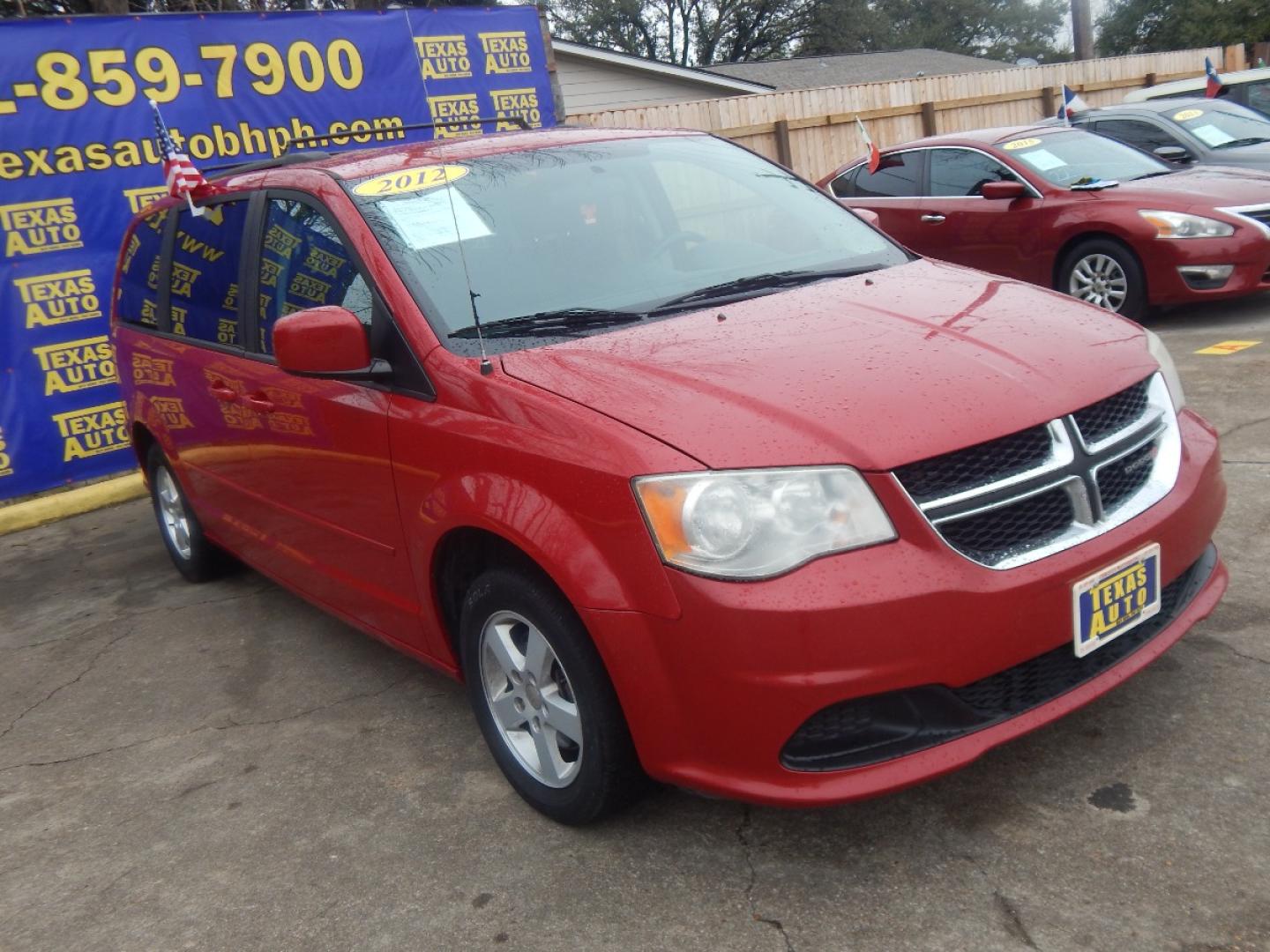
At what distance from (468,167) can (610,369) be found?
→ 118cm

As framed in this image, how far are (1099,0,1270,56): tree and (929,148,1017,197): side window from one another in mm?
29473

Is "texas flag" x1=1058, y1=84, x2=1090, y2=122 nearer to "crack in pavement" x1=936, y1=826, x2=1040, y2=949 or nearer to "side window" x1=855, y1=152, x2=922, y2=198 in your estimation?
"side window" x1=855, y1=152, x2=922, y2=198

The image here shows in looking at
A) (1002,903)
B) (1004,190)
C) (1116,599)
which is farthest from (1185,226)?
(1002,903)

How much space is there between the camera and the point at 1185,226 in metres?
7.54

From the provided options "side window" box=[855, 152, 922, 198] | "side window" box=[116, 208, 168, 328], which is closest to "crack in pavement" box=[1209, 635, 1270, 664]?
"side window" box=[116, 208, 168, 328]

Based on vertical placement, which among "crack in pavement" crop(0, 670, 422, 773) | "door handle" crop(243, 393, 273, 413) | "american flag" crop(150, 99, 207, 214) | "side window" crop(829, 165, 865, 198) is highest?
"american flag" crop(150, 99, 207, 214)

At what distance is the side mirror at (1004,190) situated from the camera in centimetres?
812

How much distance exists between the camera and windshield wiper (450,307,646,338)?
10.1ft

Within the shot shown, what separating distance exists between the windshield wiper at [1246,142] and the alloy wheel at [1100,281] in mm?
2656

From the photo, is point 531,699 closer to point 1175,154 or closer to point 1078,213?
point 1078,213

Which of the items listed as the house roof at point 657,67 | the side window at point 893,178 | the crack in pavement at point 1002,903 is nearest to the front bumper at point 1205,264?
the side window at point 893,178

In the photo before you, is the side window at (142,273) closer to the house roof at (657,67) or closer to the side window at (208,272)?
the side window at (208,272)

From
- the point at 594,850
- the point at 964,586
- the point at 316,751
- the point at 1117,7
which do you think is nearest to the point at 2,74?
the point at 316,751

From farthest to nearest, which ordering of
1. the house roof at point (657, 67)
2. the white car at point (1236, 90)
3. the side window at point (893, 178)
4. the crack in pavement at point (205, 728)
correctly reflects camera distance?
1. the house roof at point (657, 67)
2. the white car at point (1236, 90)
3. the side window at point (893, 178)
4. the crack in pavement at point (205, 728)
